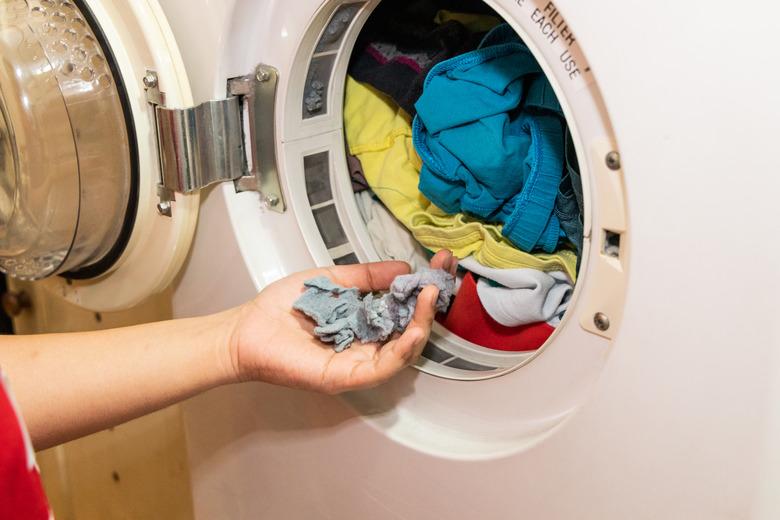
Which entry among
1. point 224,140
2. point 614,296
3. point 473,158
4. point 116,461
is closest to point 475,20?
point 473,158

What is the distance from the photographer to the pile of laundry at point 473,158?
66 cm

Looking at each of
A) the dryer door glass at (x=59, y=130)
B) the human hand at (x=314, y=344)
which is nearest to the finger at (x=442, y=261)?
the human hand at (x=314, y=344)

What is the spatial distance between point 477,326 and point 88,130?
435 mm

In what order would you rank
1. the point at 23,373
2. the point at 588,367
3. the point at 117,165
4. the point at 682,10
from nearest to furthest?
the point at 682,10
the point at 588,367
the point at 23,373
the point at 117,165

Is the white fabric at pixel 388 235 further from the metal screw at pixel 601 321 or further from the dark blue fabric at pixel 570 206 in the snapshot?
the metal screw at pixel 601 321

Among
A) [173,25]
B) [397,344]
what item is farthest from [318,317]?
[173,25]

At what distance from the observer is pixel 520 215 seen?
0.66m

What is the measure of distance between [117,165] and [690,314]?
566 mm

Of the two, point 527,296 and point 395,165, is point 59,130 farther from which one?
point 527,296

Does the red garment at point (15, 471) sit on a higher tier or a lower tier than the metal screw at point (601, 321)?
lower

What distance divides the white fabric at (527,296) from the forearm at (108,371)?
0.25 m

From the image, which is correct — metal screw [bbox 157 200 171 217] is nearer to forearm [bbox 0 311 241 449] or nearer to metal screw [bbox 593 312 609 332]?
forearm [bbox 0 311 241 449]

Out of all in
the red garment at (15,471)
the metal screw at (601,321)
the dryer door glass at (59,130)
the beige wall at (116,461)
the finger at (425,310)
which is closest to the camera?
the red garment at (15,471)

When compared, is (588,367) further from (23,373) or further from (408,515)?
(23,373)
